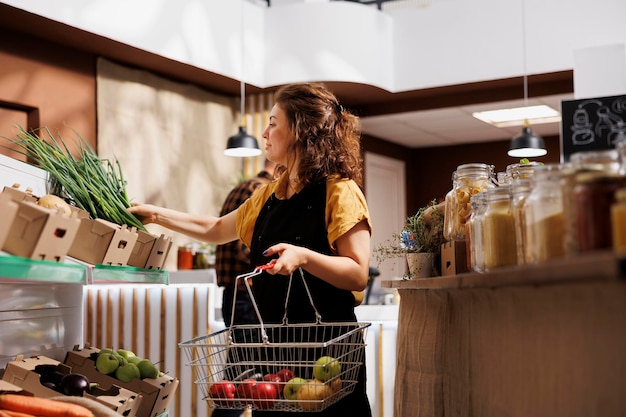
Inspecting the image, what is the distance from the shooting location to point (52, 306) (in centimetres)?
263

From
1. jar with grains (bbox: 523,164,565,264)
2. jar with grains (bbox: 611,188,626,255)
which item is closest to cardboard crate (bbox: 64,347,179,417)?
jar with grains (bbox: 523,164,565,264)

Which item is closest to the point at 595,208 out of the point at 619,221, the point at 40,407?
the point at 619,221

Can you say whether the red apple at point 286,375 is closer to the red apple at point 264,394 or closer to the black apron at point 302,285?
the red apple at point 264,394

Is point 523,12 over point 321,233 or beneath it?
over

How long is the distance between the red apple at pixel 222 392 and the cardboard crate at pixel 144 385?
17.7 inches

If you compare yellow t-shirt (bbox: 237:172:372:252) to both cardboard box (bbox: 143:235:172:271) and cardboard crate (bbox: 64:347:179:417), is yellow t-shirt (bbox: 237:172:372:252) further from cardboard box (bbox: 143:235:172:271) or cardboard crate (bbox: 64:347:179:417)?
cardboard crate (bbox: 64:347:179:417)

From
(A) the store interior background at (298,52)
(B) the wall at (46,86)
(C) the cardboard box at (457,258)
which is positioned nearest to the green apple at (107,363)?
(C) the cardboard box at (457,258)

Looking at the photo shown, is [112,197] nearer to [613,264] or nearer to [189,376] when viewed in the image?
[613,264]

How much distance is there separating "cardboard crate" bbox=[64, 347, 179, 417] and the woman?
30 centimetres

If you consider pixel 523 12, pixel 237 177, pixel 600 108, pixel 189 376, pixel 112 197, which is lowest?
pixel 189 376

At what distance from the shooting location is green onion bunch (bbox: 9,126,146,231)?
240cm

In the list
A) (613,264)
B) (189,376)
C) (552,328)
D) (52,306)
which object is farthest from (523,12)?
(613,264)

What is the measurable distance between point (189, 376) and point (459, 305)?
8.65ft

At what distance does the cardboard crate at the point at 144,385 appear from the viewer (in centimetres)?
233
